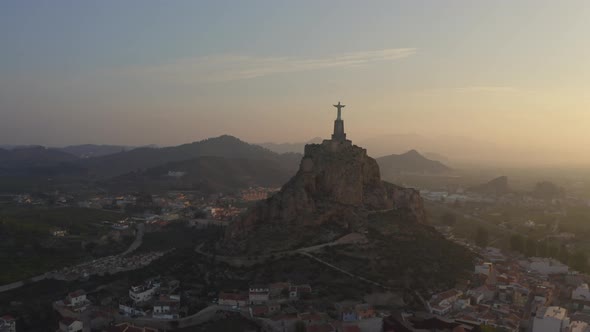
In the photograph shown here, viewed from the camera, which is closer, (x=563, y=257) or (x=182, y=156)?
(x=563, y=257)

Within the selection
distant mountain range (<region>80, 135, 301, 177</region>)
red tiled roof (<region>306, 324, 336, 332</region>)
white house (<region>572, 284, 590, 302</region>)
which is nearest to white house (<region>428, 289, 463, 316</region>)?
red tiled roof (<region>306, 324, 336, 332</region>)

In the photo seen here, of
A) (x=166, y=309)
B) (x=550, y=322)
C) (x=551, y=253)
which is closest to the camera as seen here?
(x=550, y=322)

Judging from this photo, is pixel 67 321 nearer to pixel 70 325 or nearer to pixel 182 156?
pixel 70 325

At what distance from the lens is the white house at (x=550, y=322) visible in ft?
99.8

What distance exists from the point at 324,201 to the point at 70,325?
2189 centimetres

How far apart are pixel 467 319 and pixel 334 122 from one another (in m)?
23.6

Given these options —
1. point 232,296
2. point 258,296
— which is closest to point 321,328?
point 258,296

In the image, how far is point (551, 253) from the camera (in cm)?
5231

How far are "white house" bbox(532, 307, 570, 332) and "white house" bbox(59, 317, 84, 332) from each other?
1084 inches

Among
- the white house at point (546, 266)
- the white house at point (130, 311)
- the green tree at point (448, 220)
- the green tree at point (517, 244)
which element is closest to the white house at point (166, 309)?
the white house at point (130, 311)

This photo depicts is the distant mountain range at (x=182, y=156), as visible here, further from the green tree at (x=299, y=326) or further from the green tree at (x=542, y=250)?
the green tree at (x=299, y=326)

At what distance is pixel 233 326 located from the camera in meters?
30.4

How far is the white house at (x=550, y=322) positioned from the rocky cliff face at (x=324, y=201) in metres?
15.2

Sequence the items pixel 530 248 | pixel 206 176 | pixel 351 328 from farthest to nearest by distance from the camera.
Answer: pixel 206 176, pixel 530 248, pixel 351 328
